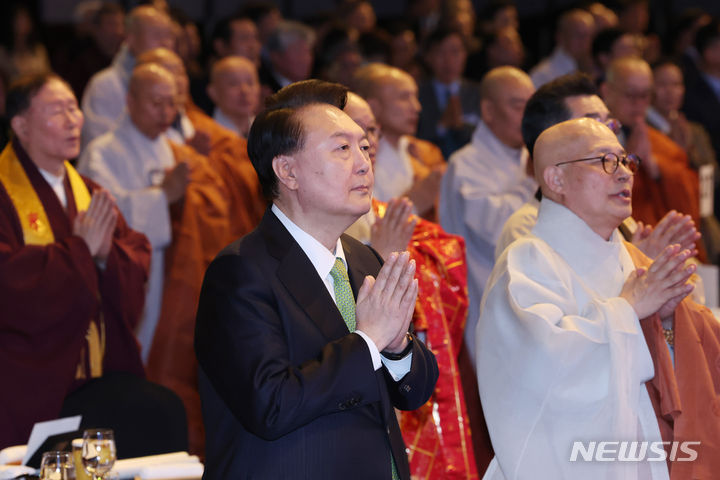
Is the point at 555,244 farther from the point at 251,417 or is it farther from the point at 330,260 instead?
the point at 251,417

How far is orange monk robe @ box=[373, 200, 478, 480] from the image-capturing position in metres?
3.62

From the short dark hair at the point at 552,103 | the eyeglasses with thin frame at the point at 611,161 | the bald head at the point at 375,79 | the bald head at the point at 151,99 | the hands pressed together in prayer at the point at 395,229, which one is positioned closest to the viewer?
the eyeglasses with thin frame at the point at 611,161

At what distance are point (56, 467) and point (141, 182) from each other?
2.87 meters

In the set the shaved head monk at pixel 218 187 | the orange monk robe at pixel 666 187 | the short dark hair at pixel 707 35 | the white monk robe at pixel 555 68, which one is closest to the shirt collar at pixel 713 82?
the short dark hair at pixel 707 35

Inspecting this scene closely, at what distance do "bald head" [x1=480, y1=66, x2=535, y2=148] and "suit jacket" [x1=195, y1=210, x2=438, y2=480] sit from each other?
115 inches

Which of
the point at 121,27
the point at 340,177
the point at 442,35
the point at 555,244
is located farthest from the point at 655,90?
the point at 340,177

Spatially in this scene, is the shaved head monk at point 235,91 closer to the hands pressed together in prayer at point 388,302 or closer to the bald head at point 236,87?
the bald head at point 236,87

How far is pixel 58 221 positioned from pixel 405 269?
7.04 ft

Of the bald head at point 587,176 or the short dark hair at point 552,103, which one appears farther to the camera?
the short dark hair at point 552,103

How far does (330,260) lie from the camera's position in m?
2.42

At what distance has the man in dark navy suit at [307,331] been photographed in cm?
216

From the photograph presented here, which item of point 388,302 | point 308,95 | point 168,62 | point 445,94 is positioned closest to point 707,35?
point 445,94

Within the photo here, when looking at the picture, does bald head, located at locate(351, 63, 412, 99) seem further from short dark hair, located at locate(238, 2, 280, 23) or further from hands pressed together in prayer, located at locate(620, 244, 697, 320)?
short dark hair, located at locate(238, 2, 280, 23)

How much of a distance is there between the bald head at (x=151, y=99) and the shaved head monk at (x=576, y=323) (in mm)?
2735
